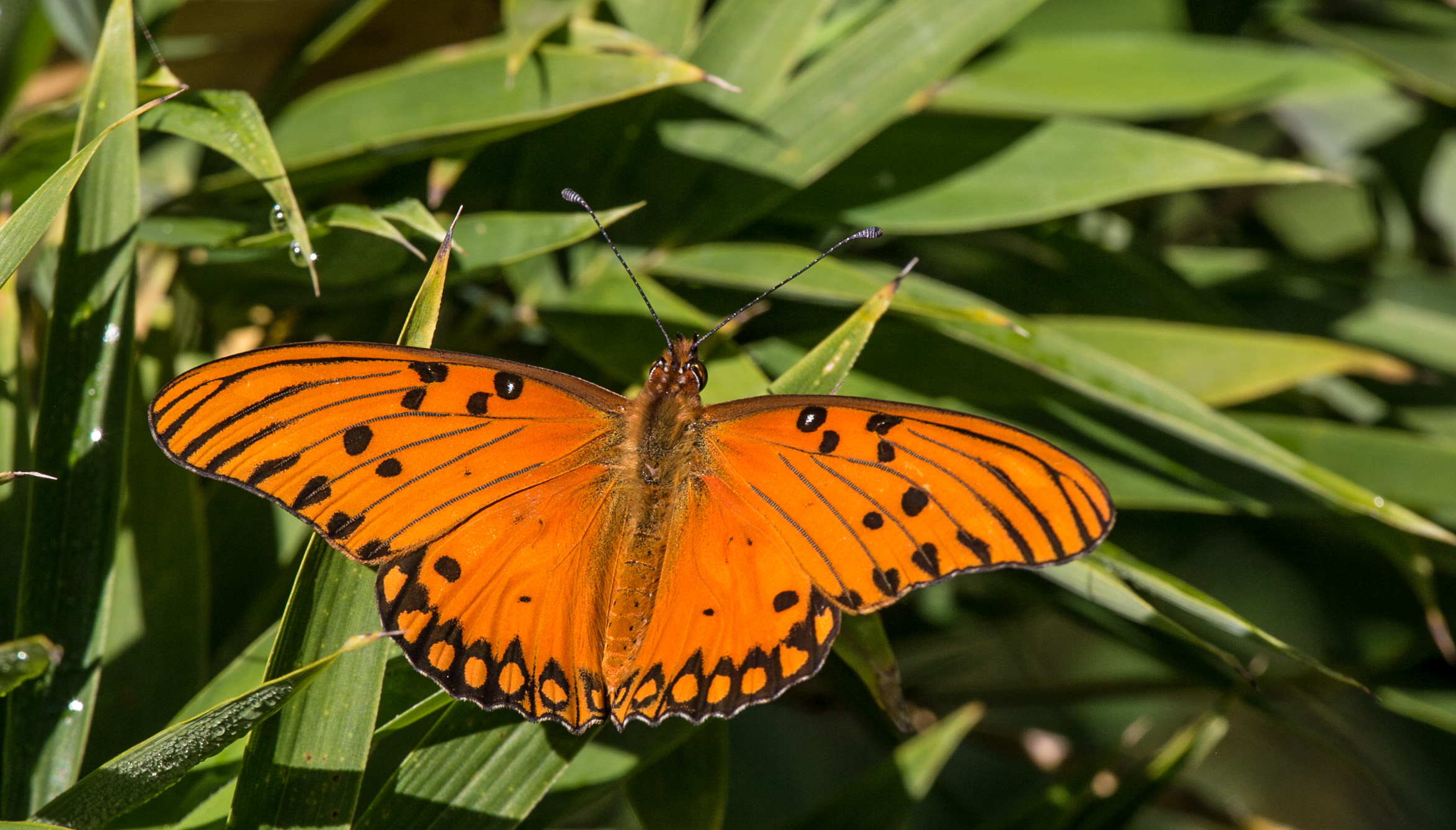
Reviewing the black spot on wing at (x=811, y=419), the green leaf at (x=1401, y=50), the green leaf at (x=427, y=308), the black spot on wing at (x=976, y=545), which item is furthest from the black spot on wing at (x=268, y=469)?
the green leaf at (x=1401, y=50)

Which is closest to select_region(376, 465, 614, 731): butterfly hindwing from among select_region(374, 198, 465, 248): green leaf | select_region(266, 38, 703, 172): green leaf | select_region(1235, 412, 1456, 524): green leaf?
select_region(374, 198, 465, 248): green leaf

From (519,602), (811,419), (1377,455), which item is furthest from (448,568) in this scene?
(1377,455)

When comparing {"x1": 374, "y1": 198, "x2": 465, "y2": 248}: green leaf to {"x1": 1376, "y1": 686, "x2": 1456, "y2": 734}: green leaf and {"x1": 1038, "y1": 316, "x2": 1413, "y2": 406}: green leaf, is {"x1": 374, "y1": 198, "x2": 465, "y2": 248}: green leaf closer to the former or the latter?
{"x1": 1038, "y1": 316, "x2": 1413, "y2": 406}: green leaf

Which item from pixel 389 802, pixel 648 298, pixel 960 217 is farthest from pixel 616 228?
pixel 389 802

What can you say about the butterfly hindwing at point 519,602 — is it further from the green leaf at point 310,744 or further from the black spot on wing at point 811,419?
the black spot on wing at point 811,419

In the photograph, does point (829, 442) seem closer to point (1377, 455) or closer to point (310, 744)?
point (310, 744)

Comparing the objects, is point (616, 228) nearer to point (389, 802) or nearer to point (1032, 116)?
point (1032, 116)
